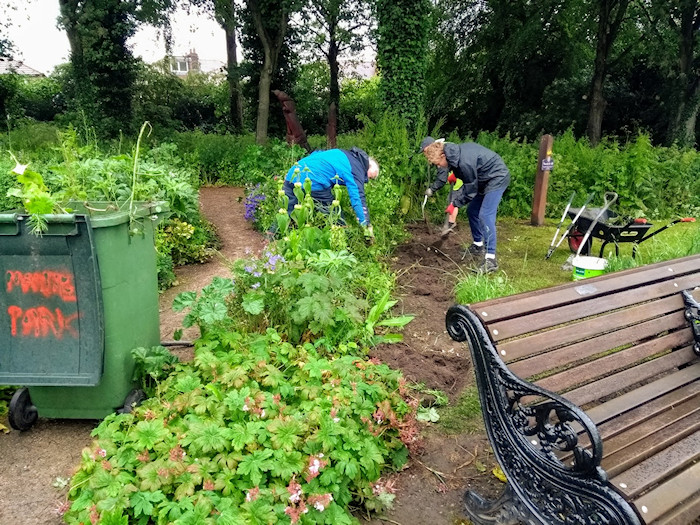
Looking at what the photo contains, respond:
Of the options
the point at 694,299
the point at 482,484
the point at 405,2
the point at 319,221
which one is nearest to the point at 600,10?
the point at 405,2

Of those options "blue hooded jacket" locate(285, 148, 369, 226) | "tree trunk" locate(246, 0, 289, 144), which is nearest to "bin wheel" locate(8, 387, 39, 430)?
"blue hooded jacket" locate(285, 148, 369, 226)

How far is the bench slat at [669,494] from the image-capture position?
172cm

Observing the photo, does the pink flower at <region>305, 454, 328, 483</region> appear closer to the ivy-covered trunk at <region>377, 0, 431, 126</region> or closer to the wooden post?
the wooden post

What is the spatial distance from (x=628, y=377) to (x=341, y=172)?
3.30 meters

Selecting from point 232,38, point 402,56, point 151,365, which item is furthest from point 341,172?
point 232,38

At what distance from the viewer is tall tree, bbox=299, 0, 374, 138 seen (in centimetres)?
2206

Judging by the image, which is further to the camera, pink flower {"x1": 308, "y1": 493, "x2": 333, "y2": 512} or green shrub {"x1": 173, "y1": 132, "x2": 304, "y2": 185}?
green shrub {"x1": 173, "y1": 132, "x2": 304, "y2": 185}

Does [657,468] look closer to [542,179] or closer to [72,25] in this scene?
[542,179]

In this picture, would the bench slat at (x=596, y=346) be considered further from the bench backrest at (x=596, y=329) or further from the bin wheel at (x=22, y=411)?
the bin wheel at (x=22, y=411)

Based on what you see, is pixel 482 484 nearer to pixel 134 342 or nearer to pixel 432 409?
pixel 432 409

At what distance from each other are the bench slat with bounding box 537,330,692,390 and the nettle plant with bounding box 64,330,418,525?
0.87 metres

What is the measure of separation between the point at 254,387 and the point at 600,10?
56.1 feet

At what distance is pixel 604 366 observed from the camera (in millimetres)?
2475

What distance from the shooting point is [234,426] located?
2322mm
